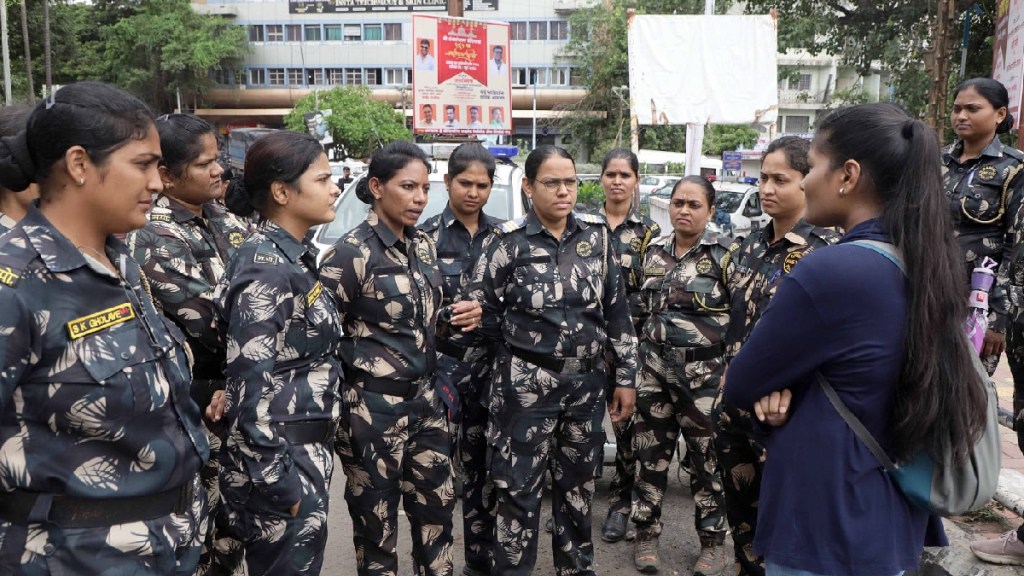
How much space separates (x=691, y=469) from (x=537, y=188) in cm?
169

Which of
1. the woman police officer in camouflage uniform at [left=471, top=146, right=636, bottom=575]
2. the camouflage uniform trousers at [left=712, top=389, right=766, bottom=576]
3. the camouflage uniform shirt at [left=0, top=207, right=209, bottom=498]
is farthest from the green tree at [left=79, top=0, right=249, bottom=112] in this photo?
the camouflage uniform shirt at [left=0, top=207, right=209, bottom=498]

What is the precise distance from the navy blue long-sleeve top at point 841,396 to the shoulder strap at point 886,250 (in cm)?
1

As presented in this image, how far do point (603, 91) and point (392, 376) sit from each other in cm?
3505

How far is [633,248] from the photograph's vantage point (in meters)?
4.51

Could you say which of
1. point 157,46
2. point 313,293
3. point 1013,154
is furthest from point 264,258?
point 157,46

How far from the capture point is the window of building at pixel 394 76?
4888 centimetres

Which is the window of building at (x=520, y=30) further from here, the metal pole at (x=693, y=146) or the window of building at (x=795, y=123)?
the metal pole at (x=693, y=146)

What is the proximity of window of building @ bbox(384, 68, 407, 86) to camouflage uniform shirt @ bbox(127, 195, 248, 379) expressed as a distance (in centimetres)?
4798

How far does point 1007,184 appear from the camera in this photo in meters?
3.81

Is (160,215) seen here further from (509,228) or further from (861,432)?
(861,432)

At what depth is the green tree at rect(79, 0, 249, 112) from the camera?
42688mm

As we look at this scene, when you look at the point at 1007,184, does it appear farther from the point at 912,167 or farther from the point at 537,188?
the point at 912,167

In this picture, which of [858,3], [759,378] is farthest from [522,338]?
[858,3]

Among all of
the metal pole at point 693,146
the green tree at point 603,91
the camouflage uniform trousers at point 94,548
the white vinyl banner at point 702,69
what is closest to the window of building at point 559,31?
the green tree at point 603,91
